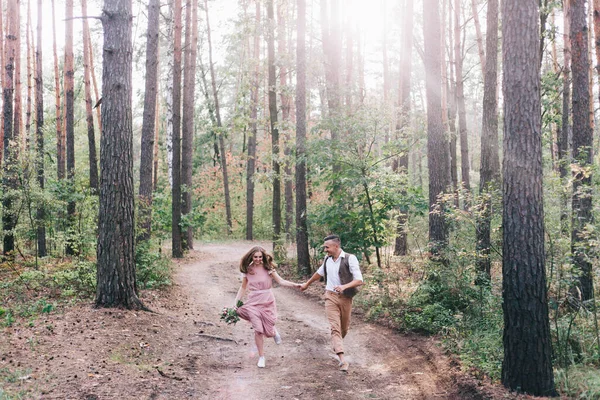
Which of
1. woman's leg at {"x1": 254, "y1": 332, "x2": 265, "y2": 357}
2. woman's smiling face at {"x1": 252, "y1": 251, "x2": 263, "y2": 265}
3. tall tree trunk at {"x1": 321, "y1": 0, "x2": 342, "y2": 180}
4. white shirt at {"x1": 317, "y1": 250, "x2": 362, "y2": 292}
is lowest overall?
woman's leg at {"x1": 254, "y1": 332, "x2": 265, "y2": 357}

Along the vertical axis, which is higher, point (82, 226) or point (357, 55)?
point (357, 55)

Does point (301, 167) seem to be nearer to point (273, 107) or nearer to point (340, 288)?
point (273, 107)

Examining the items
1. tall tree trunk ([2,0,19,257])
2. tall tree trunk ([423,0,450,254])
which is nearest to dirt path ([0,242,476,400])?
tall tree trunk ([423,0,450,254])

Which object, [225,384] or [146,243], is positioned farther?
[146,243]

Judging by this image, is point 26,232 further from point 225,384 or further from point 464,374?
point 464,374

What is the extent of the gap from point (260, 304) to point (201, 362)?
1.26 meters

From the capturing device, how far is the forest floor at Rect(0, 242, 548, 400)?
544 centimetres

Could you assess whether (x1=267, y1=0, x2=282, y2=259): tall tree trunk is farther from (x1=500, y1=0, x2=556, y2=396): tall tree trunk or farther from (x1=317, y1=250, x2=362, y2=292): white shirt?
(x1=500, y1=0, x2=556, y2=396): tall tree trunk

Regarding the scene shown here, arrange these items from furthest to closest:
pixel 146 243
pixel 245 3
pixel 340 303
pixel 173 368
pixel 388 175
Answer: pixel 245 3, pixel 388 175, pixel 146 243, pixel 340 303, pixel 173 368

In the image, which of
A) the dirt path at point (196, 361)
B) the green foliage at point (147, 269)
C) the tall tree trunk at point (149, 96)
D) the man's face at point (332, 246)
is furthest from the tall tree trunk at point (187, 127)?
the man's face at point (332, 246)

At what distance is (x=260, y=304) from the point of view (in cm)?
710

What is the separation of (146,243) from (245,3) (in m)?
17.2

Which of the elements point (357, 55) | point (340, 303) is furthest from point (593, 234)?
point (357, 55)

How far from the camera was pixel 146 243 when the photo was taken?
11.2 metres
